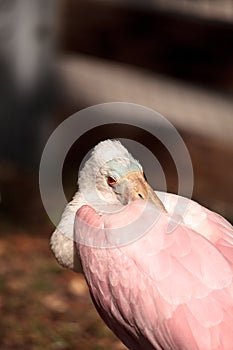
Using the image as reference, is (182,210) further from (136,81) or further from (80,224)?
(136,81)

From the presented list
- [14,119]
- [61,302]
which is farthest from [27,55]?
[61,302]

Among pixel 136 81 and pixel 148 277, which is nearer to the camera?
pixel 148 277

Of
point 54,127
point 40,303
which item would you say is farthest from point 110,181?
point 54,127

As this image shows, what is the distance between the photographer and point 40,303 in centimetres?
477

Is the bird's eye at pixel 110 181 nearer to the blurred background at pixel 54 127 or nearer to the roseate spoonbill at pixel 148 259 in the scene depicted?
the roseate spoonbill at pixel 148 259

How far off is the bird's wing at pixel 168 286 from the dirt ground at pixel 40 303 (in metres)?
1.04

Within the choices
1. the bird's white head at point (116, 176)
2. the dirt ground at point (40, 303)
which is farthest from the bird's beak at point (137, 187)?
the dirt ground at point (40, 303)

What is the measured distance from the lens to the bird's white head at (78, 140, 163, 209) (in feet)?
11.2

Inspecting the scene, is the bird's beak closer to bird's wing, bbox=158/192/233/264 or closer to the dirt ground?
bird's wing, bbox=158/192/233/264

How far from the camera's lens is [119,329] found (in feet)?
11.6

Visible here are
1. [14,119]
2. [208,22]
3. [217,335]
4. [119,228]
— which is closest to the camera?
[217,335]

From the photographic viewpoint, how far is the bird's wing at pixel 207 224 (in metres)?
3.32

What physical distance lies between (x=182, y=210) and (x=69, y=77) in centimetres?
262

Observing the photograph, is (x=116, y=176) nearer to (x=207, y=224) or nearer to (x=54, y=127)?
(x=207, y=224)
